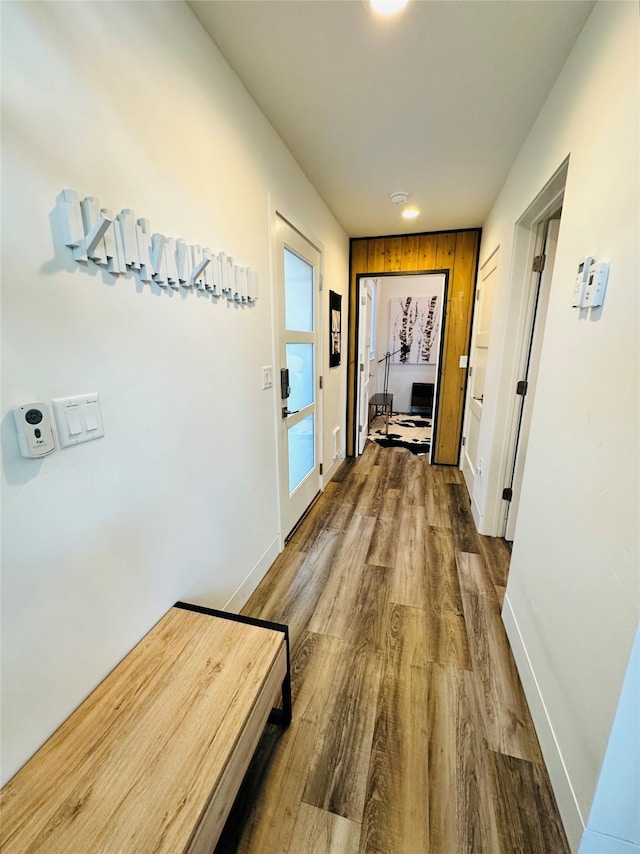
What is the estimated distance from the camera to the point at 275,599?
1.85 metres

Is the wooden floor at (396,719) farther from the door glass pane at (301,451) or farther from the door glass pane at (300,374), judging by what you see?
the door glass pane at (300,374)

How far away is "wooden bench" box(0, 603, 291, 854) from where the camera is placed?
682mm

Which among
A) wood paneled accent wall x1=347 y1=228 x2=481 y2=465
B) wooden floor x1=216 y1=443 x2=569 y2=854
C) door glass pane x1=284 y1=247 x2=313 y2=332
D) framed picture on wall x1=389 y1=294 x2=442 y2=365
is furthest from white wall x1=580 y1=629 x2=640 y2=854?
framed picture on wall x1=389 y1=294 x2=442 y2=365

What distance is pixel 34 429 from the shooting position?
753mm

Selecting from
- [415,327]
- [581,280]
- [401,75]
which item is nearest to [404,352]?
[415,327]

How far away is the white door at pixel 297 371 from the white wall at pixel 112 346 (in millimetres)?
484

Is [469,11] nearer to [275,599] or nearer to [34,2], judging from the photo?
[34,2]

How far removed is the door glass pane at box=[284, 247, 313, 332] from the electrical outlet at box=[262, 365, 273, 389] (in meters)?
0.41

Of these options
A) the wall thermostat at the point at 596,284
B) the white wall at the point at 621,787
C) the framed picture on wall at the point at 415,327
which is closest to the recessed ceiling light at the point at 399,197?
the wall thermostat at the point at 596,284

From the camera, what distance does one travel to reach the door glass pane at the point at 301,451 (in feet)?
8.00

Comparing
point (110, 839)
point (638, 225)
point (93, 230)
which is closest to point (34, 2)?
point (93, 230)

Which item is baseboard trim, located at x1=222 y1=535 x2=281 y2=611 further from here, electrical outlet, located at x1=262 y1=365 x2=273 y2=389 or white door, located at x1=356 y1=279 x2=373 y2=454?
white door, located at x1=356 y1=279 x2=373 y2=454

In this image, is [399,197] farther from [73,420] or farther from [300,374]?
[73,420]

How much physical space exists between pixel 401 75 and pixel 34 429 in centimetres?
194
